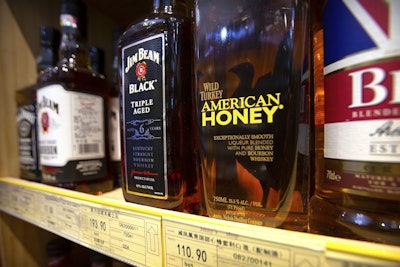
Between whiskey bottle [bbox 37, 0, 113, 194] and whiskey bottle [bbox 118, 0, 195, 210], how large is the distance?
0.20m

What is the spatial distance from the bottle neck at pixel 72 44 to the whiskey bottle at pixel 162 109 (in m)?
0.28

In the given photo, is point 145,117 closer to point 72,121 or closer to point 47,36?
point 72,121

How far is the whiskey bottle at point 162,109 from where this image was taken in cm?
37

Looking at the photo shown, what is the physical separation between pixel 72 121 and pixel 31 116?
0.27 metres

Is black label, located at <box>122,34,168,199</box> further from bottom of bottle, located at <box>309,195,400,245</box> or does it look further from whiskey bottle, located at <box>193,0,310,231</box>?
bottom of bottle, located at <box>309,195,400,245</box>

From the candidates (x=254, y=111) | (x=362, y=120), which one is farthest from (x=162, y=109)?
(x=362, y=120)

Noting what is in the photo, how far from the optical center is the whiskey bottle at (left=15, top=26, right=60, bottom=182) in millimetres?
699

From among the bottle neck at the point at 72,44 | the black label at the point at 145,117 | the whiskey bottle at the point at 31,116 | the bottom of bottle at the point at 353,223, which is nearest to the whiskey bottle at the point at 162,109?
the black label at the point at 145,117

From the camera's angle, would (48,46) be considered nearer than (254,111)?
No

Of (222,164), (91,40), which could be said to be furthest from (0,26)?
(222,164)

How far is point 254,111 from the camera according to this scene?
29 centimetres

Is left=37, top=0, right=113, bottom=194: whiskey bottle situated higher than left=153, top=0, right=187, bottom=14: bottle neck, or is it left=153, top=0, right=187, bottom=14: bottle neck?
left=153, top=0, right=187, bottom=14: bottle neck

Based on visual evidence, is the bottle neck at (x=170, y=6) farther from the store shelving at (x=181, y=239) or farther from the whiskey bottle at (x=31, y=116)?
the whiskey bottle at (x=31, y=116)

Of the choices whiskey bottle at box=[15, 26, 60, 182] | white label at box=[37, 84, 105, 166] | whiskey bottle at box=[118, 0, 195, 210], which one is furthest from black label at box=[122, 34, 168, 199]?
whiskey bottle at box=[15, 26, 60, 182]
